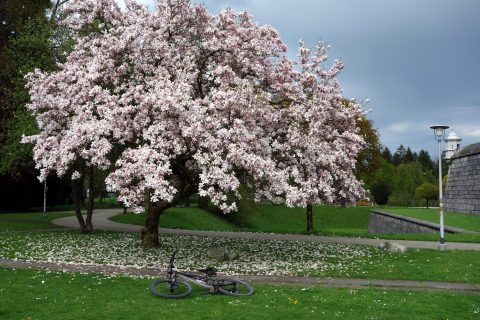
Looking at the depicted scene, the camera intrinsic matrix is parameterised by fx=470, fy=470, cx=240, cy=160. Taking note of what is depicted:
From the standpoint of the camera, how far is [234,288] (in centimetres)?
1529

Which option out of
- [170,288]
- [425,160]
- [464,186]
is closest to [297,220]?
[464,186]

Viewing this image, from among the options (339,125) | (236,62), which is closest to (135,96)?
(236,62)

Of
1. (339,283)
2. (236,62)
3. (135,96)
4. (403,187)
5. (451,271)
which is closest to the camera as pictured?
(339,283)

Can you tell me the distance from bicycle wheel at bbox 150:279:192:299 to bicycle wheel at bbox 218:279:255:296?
1.16 metres

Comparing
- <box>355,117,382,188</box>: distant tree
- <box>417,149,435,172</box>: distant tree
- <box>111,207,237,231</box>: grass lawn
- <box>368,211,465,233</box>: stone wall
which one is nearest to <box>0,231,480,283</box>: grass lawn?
<box>368,211,465,233</box>: stone wall

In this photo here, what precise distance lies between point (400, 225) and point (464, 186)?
15.7m

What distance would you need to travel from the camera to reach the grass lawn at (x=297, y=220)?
130ft

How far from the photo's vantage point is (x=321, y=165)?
1006 inches

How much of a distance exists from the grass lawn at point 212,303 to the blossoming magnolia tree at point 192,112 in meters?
5.57

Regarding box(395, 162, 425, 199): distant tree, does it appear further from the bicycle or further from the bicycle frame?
the bicycle frame

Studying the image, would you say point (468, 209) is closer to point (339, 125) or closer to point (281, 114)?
point (339, 125)

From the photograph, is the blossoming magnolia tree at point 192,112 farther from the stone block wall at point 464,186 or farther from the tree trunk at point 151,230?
the stone block wall at point 464,186

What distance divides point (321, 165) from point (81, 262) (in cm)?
1313

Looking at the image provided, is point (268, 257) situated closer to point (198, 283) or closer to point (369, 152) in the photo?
point (198, 283)
